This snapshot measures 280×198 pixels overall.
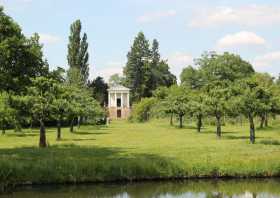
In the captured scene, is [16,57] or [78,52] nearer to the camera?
[16,57]

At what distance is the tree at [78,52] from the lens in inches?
4257

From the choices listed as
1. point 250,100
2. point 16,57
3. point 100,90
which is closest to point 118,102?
point 100,90

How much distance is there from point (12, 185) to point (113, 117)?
380 ft

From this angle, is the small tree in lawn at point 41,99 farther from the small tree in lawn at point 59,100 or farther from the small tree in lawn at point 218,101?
the small tree in lawn at point 218,101

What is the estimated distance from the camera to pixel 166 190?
88.4ft

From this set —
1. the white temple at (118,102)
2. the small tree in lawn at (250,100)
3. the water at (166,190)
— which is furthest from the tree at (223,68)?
the water at (166,190)

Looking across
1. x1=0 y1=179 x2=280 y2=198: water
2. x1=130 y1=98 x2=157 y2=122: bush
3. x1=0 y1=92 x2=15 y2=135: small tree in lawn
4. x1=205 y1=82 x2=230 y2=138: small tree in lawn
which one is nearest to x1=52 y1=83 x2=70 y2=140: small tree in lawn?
x1=0 y1=92 x2=15 y2=135: small tree in lawn

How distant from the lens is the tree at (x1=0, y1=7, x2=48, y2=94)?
35.5 m

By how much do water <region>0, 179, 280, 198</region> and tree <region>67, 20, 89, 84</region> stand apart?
80.6 metres

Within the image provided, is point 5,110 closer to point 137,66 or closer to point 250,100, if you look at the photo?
point 250,100

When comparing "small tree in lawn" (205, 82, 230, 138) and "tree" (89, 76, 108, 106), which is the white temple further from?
"small tree in lawn" (205, 82, 230, 138)

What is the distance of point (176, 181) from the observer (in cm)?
2895

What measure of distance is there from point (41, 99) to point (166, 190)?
50.2 ft

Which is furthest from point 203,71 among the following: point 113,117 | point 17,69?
point 17,69
